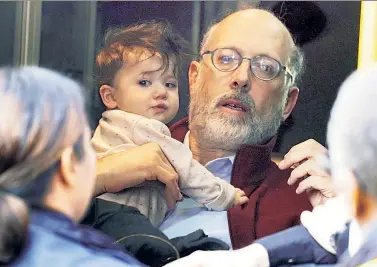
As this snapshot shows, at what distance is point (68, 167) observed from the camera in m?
1.78

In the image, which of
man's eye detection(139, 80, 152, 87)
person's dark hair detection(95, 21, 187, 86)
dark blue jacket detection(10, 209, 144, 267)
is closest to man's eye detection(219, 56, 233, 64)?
person's dark hair detection(95, 21, 187, 86)

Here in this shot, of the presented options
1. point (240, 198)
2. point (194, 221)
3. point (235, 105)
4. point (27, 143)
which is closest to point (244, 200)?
point (240, 198)

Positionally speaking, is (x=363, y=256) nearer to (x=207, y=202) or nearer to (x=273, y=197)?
(x=273, y=197)

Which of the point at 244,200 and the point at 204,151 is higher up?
the point at 204,151

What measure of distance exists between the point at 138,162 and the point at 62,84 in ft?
1.00

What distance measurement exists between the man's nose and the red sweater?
0.18 metres

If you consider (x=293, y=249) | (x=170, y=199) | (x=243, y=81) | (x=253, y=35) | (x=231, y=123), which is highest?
(x=253, y=35)

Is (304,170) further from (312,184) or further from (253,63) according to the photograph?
(253,63)

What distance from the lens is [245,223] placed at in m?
1.87

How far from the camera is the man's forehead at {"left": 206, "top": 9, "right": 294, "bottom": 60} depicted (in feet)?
6.28

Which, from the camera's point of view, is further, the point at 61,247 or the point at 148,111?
the point at 148,111

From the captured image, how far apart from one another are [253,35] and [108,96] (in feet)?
1.49

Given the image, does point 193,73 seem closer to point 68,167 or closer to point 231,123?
point 231,123

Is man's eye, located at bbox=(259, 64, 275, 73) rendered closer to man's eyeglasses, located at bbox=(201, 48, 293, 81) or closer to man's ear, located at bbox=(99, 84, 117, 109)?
man's eyeglasses, located at bbox=(201, 48, 293, 81)
